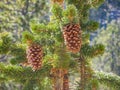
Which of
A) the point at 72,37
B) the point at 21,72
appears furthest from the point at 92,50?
the point at 21,72

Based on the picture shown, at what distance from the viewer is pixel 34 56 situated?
419 centimetres

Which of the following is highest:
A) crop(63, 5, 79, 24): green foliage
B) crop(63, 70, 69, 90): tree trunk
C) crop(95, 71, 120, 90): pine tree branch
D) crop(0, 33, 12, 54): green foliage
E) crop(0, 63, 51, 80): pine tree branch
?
crop(63, 5, 79, 24): green foliage

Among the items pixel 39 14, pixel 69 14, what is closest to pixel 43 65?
pixel 69 14

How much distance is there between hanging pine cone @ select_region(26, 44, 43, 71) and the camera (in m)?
4.17

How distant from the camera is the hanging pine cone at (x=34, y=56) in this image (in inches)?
164

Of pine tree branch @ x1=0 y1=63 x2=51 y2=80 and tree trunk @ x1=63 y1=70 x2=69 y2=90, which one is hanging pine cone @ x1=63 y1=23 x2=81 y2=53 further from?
pine tree branch @ x1=0 y1=63 x2=51 y2=80

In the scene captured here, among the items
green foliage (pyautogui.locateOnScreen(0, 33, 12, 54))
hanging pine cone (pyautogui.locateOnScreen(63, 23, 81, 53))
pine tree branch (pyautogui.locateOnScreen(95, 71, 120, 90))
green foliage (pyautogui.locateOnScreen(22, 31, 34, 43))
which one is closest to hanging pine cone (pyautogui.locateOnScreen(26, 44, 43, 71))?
green foliage (pyautogui.locateOnScreen(22, 31, 34, 43))

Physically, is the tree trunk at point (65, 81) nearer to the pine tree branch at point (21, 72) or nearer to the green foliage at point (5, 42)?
the pine tree branch at point (21, 72)

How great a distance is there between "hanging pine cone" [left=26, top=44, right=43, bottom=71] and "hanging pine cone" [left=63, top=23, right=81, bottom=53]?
42 centimetres

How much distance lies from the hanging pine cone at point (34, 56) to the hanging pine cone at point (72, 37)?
425mm

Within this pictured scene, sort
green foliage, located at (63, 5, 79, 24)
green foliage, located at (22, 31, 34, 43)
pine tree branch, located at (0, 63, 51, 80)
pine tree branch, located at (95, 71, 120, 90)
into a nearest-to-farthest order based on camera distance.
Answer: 1. green foliage, located at (63, 5, 79, 24)
2. green foliage, located at (22, 31, 34, 43)
3. pine tree branch, located at (0, 63, 51, 80)
4. pine tree branch, located at (95, 71, 120, 90)

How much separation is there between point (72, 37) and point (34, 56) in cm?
51

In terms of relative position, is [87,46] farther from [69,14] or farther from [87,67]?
[69,14]

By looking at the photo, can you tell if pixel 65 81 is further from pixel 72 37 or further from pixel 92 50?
pixel 72 37
